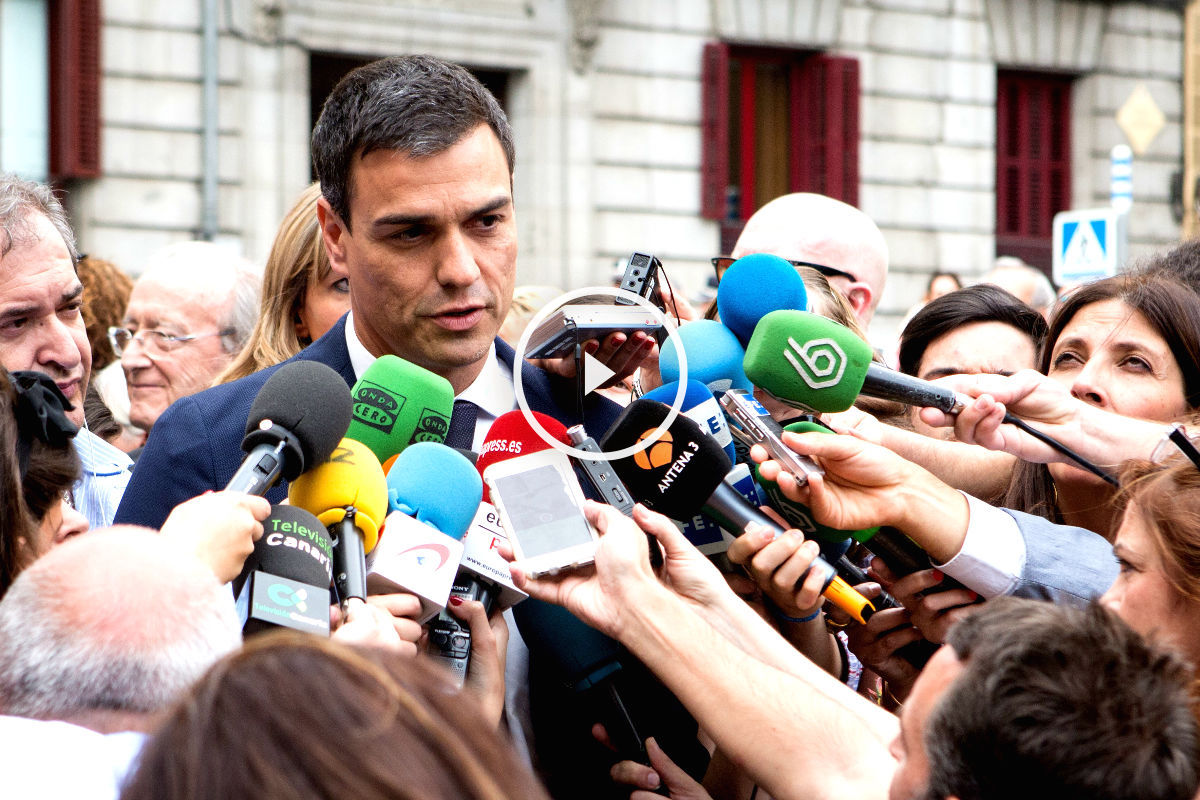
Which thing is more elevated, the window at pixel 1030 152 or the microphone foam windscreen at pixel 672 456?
the window at pixel 1030 152

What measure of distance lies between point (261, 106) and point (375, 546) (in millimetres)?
9791

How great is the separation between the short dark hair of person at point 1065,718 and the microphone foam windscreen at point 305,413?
88 cm

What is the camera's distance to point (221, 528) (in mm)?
1656

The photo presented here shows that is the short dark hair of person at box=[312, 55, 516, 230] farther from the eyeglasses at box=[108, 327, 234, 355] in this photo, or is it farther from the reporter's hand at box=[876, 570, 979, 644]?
the eyeglasses at box=[108, 327, 234, 355]

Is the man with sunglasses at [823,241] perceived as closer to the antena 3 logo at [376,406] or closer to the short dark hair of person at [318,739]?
the antena 3 logo at [376,406]

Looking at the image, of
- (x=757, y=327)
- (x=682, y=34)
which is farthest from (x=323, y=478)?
(x=682, y=34)

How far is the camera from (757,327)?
2.09 m

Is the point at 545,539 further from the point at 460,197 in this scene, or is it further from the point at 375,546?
the point at 460,197

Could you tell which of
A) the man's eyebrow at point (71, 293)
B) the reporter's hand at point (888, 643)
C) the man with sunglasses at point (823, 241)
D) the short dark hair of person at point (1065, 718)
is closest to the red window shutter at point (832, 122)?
the man with sunglasses at point (823, 241)

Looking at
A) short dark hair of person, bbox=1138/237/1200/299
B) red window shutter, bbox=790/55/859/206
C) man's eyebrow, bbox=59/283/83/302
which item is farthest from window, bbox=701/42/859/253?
man's eyebrow, bbox=59/283/83/302

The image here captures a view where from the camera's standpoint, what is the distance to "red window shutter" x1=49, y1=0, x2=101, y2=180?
1045 cm

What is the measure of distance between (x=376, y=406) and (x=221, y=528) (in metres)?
0.54

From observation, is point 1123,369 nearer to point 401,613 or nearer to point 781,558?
point 781,558

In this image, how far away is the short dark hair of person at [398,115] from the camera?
A: 2.25 meters
